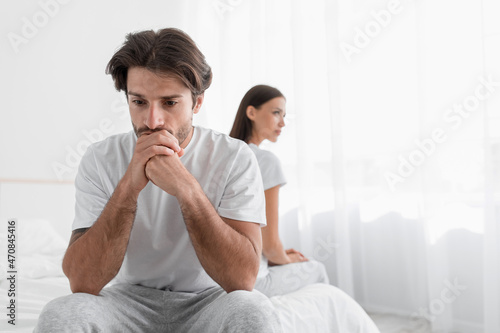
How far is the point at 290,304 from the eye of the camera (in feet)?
4.33

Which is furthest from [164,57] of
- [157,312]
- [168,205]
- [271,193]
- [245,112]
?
[245,112]

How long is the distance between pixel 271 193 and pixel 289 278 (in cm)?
31

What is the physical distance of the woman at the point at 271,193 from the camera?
1.62m

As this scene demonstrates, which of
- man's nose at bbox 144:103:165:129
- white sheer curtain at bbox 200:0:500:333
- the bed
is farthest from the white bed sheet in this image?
white sheer curtain at bbox 200:0:500:333

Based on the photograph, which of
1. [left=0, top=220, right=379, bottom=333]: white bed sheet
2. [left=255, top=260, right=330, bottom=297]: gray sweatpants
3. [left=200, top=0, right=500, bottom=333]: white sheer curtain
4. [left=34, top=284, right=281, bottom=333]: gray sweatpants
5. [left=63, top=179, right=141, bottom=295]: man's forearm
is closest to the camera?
[left=34, top=284, right=281, bottom=333]: gray sweatpants

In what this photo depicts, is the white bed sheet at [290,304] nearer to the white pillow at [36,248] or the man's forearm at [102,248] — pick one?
the white pillow at [36,248]

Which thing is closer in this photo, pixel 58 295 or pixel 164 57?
pixel 164 57

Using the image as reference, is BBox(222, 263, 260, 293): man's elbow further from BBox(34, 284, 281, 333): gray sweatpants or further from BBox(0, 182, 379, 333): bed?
BBox(0, 182, 379, 333): bed

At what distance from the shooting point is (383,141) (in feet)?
8.00

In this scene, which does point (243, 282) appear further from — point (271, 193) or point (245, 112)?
point (245, 112)

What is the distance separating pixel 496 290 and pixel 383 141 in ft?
2.92

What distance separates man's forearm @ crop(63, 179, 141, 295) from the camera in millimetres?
973

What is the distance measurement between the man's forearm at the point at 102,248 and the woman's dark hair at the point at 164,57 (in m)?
0.31

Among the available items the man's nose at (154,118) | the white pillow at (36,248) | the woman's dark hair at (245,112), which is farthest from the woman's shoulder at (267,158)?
the white pillow at (36,248)
